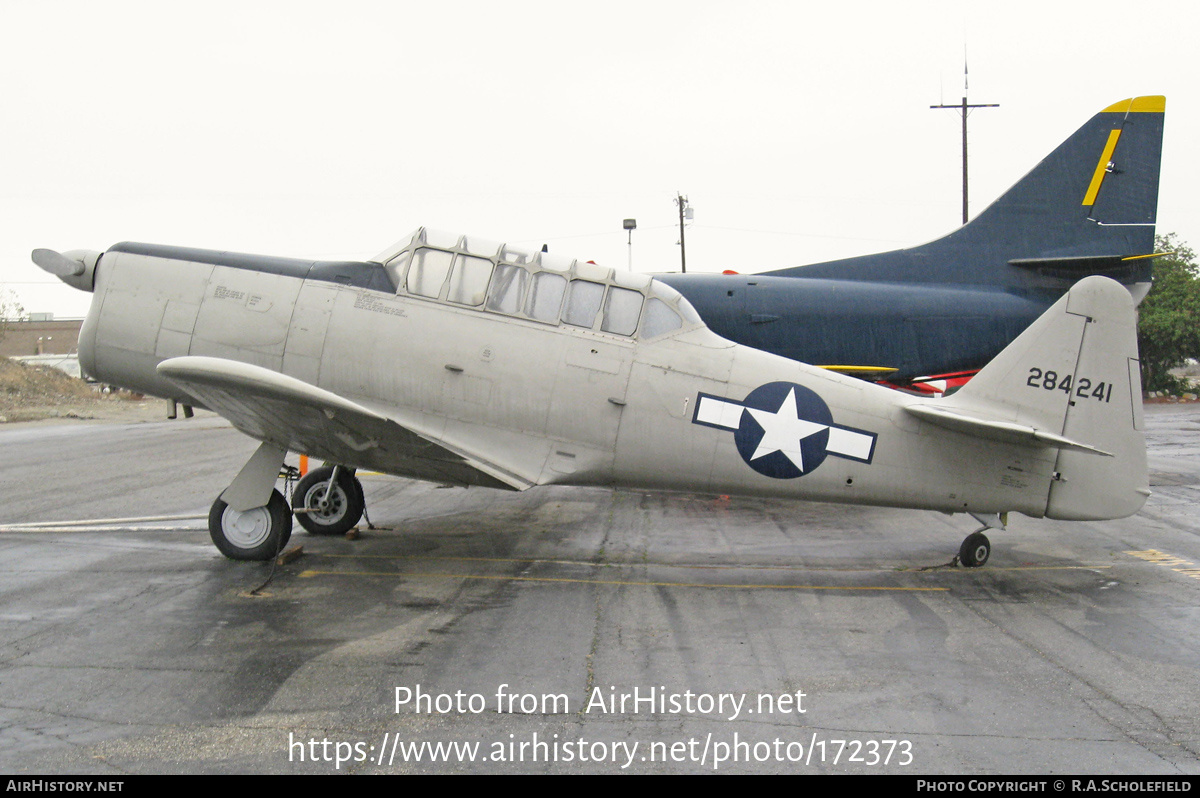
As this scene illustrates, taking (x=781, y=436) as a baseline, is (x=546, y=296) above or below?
above

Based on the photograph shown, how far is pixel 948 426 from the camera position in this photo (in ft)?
24.4

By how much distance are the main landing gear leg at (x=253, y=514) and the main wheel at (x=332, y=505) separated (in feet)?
4.77

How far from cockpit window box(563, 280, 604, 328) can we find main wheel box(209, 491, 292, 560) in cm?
333

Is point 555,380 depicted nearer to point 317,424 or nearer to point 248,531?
point 317,424

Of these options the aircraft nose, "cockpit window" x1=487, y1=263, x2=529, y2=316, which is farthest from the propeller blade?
"cockpit window" x1=487, y1=263, x2=529, y2=316

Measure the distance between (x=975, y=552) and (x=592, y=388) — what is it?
4.22 meters

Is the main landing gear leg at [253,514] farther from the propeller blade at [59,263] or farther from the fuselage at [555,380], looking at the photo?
the propeller blade at [59,263]

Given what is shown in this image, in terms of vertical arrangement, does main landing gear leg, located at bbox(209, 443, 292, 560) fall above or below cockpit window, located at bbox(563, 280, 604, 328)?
below

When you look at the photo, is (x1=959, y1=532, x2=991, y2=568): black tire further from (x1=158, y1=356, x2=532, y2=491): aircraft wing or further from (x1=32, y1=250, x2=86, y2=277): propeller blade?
(x1=32, y1=250, x2=86, y2=277): propeller blade

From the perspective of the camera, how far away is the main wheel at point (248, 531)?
7535 millimetres

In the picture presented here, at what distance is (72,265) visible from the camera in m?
7.87

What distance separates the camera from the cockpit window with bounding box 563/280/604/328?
762 cm

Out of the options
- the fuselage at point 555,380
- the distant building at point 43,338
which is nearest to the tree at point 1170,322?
the fuselage at point 555,380

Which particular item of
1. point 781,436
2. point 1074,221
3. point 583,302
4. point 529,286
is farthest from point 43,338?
point 781,436
